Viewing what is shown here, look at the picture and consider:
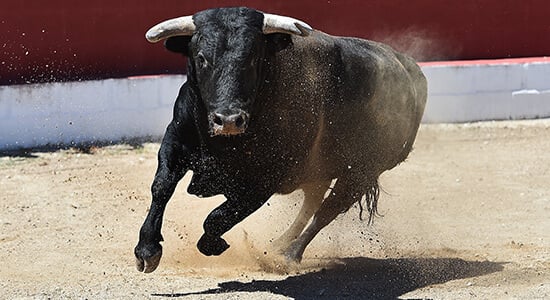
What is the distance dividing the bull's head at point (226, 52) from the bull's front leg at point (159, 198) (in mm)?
369

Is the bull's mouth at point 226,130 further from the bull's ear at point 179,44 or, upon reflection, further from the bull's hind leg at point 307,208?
the bull's hind leg at point 307,208

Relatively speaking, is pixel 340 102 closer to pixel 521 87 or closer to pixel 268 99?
pixel 268 99

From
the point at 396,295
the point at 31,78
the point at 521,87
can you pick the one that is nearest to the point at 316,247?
the point at 396,295

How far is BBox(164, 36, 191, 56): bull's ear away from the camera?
5.45 metres

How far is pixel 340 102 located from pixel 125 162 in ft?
9.47

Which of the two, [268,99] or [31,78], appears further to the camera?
[31,78]

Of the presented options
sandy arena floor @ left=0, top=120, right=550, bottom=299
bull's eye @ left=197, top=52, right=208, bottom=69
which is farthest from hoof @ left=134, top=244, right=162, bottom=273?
bull's eye @ left=197, top=52, right=208, bottom=69

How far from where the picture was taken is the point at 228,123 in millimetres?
4961

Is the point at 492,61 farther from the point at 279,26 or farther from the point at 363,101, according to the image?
the point at 279,26

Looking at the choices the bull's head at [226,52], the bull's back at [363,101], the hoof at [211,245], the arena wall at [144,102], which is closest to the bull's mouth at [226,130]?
the bull's head at [226,52]

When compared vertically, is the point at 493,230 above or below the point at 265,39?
below

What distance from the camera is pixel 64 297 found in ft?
17.4

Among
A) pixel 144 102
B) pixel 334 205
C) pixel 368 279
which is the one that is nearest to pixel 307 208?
pixel 334 205

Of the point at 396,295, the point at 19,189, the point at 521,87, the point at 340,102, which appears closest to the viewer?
the point at 396,295
